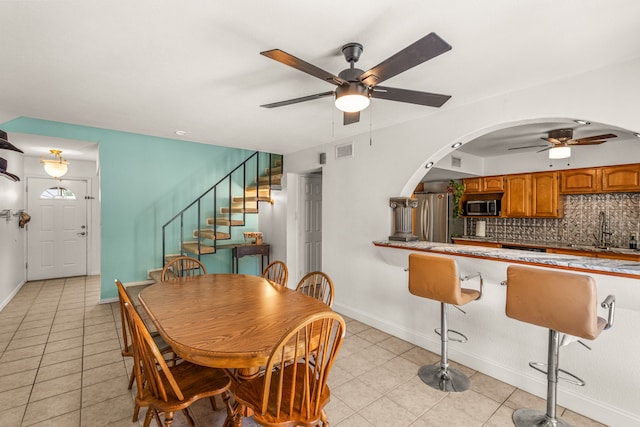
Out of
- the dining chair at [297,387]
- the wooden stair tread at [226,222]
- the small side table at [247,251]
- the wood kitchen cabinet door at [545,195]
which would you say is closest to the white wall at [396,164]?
the wood kitchen cabinet door at [545,195]

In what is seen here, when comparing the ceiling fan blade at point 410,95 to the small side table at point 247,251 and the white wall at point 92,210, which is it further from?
the white wall at point 92,210

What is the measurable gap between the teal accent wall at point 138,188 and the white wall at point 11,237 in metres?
1.38

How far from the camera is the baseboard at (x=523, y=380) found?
206 cm

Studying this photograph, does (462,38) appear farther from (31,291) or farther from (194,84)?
(31,291)

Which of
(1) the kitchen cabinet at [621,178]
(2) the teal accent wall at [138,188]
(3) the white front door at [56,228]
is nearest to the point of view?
(1) the kitchen cabinet at [621,178]

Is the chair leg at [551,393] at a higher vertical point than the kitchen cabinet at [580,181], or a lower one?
lower

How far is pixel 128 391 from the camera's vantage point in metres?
2.34

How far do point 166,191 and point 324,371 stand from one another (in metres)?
4.44

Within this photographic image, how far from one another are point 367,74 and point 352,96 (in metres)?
0.15

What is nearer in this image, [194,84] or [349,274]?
[194,84]

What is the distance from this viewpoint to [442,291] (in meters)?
2.41

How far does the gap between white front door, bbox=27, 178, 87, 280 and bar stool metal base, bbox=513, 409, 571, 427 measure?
7.65m

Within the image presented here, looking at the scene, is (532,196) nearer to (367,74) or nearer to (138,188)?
(367,74)

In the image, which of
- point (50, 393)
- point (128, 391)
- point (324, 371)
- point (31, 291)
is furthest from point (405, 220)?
point (31, 291)
